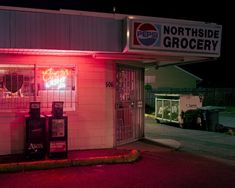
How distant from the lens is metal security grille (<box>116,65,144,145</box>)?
39.2ft

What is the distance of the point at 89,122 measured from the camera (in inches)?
437

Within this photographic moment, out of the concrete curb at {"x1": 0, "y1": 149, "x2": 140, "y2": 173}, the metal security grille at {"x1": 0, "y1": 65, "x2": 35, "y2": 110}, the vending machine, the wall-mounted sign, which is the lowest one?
the concrete curb at {"x1": 0, "y1": 149, "x2": 140, "y2": 173}

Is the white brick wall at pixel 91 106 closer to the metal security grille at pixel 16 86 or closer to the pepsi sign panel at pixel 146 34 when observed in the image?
the metal security grille at pixel 16 86

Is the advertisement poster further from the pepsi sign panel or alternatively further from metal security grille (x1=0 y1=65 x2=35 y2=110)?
the pepsi sign panel

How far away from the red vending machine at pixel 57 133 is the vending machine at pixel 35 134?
19 centimetres

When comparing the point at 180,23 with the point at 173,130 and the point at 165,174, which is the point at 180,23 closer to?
the point at 165,174

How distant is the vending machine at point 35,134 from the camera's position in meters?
9.52

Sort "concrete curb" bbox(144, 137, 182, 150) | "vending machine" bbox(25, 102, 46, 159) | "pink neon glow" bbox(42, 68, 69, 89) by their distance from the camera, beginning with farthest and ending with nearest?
"concrete curb" bbox(144, 137, 182, 150) → "pink neon glow" bbox(42, 68, 69, 89) → "vending machine" bbox(25, 102, 46, 159)

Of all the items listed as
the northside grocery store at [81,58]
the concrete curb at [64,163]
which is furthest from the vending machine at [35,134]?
the northside grocery store at [81,58]

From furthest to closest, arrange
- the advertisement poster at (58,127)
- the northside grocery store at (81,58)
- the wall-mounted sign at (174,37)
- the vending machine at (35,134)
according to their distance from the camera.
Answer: the wall-mounted sign at (174,37) < the advertisement poster at (58,127) < the vending machine at (35,134) < the northside grocery store at (81,58)

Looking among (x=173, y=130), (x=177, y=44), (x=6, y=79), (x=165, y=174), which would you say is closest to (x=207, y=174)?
(x=165, y=174)

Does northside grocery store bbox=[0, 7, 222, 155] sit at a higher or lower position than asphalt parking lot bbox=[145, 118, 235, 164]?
higher

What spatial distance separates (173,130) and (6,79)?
337 inches

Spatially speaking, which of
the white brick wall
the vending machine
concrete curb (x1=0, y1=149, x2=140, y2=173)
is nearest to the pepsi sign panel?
the white brick wall
